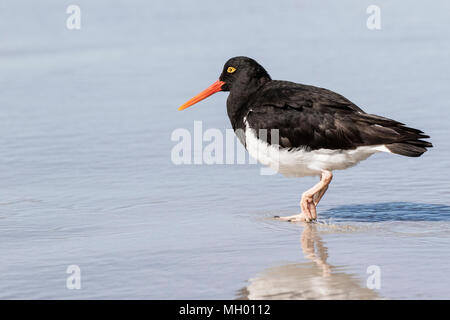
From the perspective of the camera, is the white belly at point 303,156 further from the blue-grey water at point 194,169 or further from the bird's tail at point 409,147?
the blue-grey water at point 194,169

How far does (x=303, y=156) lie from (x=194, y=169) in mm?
1706

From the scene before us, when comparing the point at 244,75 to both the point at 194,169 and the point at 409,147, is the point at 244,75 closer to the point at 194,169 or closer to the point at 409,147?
the point at 194,169

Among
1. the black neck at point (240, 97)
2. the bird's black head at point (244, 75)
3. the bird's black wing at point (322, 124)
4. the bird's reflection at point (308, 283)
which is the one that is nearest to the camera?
the bird's reflection at point (308, 283)

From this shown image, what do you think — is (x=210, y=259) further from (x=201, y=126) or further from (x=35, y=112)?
(x=35, y=112)

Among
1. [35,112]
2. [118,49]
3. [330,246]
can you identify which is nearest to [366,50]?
[118,49]

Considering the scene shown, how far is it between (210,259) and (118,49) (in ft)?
29.4

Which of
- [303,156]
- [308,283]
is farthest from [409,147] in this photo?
[308,283]

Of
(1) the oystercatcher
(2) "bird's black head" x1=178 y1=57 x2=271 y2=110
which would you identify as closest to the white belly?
(1) the oystercatcher

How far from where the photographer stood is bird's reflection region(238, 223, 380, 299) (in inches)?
202

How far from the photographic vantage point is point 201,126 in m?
10.2

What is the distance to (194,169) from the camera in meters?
8.65

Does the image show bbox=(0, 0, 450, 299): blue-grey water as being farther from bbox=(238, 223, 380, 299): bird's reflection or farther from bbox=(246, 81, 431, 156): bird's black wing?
bbox=(246, 81, 431, 156): bird's black wing

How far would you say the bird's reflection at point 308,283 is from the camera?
5.13 m

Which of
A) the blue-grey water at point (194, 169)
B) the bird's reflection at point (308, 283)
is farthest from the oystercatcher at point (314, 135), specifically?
the bird's reflection at point (308, 283)
